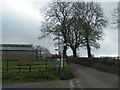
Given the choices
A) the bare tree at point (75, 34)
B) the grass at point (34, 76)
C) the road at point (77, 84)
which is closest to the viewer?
the road at point (77, 84)

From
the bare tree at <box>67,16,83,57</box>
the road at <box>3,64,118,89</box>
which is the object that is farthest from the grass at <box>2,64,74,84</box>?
the bare tree at <box>67,16,83,57</box>

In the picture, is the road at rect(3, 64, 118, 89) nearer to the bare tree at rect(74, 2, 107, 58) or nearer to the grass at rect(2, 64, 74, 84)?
the grass at rect(2, 64, 74, 84)

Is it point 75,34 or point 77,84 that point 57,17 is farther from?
point 77,84

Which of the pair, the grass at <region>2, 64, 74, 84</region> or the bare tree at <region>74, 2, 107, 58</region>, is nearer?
the grass at <region>2, 64, 74, 84</region>

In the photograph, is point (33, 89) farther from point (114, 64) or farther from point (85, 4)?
point (85, 4)

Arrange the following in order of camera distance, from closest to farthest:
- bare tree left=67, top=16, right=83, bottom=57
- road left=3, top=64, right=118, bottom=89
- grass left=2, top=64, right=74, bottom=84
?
road left=3, top=64, right=118, bottom=89, grass left=2, top=64, right=74, bottom=84, bare tree left=67, top=16, right=83, bottom=57

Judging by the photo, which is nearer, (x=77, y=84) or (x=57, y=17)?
(x=77, y=84)

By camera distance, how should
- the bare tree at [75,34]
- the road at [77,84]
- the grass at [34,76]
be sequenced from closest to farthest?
the road at [77,84]
the grass at [34,76]
the bare tree at [75,34]

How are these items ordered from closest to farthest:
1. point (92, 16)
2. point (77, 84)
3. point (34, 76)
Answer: point (77, 84) → point (34, 76) → point (92, 16)

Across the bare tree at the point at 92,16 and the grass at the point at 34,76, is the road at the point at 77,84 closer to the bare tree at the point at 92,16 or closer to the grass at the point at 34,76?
the grass at the point at 34,76

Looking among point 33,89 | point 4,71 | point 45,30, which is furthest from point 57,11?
point 33,89

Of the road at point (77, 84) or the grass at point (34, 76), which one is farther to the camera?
the grass at point (34, 76)

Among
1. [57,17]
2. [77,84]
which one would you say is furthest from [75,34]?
[77,84]

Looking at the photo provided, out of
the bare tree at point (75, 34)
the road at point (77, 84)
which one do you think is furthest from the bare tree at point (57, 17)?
the road at point (77, 84)
